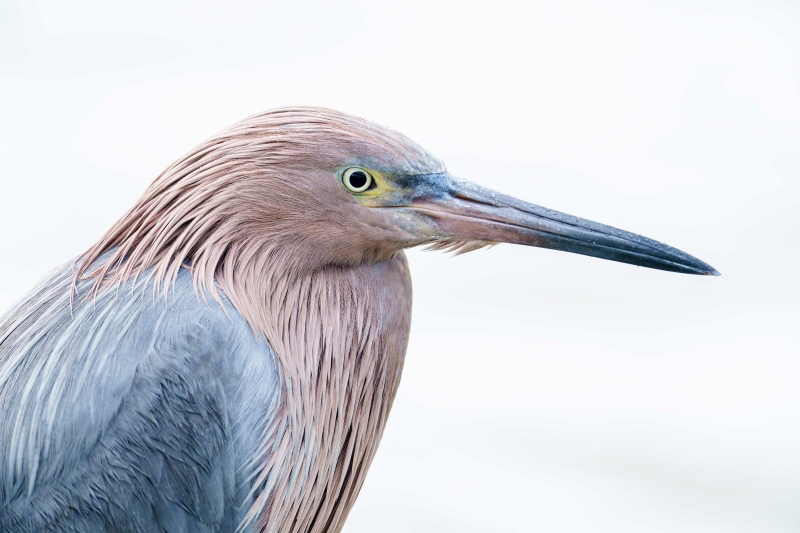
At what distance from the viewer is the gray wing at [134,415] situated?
4.55 ft

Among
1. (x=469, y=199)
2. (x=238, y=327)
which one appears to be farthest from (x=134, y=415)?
(x=469, y=199)

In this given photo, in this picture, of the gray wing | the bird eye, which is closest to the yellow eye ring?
the bird eye

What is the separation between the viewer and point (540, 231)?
5.19ft

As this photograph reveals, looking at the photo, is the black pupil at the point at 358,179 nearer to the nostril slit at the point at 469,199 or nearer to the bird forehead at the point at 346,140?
the bird forehead at the point at 346,140

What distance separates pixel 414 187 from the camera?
4.99ft

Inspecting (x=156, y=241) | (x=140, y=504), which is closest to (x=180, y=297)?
(x=156, y=241)

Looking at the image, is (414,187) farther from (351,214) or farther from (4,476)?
(4,476)

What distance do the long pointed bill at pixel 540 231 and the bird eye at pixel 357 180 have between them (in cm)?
14

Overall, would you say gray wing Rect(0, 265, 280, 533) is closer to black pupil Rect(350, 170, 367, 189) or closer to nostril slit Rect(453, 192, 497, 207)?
black pupil Rect(350, 170, 367, 189)

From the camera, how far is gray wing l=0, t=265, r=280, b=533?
54.6 inches

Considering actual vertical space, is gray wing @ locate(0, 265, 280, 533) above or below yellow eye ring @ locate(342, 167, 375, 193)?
below

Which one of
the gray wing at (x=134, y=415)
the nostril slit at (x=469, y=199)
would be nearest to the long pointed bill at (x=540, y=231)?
the nostril slit at (x=469, y=199)

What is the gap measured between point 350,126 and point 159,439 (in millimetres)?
617

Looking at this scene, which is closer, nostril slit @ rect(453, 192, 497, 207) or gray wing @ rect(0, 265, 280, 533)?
gray wing @ rect(0, 265, 280, 533)
